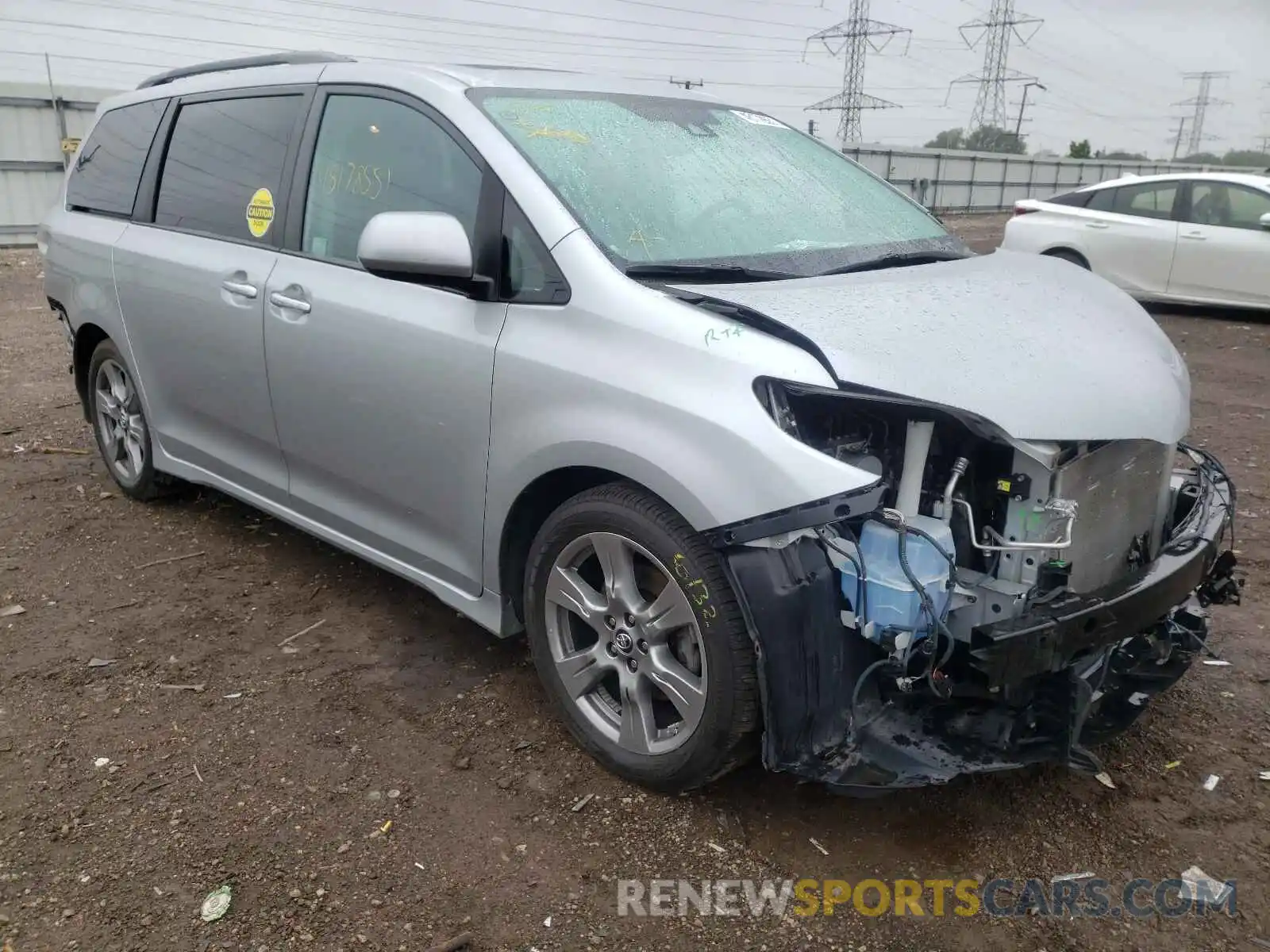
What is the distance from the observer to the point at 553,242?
2.70 metres

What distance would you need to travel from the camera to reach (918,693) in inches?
94.7

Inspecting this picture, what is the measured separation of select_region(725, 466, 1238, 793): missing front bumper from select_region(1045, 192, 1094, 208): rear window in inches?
379

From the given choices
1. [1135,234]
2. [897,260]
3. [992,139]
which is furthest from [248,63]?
[992,139]

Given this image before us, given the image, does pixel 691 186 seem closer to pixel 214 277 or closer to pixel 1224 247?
pixel 214 277

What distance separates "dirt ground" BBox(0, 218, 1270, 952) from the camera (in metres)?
2.31

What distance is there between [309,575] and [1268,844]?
343cm

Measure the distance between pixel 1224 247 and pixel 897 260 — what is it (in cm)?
859

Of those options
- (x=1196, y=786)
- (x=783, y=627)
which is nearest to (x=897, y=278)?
(x=783, y=627)

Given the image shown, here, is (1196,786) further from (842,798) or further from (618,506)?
(618,506)

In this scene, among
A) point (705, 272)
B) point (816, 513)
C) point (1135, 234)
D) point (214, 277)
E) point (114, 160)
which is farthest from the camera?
point (1135, 234)

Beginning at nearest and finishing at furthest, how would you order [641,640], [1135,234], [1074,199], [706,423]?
1. [706,423]
2. [641,640]
3. [1135,234]
4. [1074,199]

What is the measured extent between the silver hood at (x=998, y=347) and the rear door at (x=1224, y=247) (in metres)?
8.37

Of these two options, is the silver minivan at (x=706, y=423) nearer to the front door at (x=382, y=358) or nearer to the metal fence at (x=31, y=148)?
the front door at (x=382, y=358)

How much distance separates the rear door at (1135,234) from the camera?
10305 millimetres
